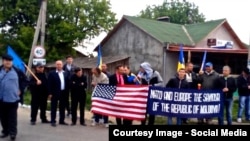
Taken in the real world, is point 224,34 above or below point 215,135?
above

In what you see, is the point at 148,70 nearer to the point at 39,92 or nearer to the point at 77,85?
the point at 77,85

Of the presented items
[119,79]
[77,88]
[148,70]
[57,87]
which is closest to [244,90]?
[148,70]

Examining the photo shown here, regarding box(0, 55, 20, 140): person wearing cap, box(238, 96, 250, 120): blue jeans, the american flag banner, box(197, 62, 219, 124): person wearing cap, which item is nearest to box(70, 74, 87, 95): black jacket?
the american flag banner

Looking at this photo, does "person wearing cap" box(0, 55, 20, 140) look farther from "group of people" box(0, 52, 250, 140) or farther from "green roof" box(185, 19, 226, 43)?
"green roof" box(185, 19, 226, 43)

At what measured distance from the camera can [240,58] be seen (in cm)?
2697

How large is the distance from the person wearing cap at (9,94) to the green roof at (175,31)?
60.4ft

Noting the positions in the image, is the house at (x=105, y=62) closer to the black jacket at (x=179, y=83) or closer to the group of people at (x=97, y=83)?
the group of people at (x=97, y=83)

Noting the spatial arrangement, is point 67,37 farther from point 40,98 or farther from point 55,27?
point 40,98

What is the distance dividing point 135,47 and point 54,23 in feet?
30.5

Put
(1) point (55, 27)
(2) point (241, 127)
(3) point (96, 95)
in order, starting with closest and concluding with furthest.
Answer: (2) point (241, 127) → (3) point (96, 95) → (1) point (55, 27)

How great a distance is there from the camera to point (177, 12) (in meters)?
67.1

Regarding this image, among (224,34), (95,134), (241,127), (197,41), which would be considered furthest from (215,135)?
(224,34)

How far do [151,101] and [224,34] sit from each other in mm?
25117

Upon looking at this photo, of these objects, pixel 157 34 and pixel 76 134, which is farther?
pixel 157 34
